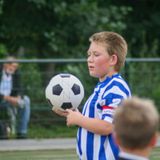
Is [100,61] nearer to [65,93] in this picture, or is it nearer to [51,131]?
[65,93]

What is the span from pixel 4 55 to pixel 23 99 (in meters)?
4.47

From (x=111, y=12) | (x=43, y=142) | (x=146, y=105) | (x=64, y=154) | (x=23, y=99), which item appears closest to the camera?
(x=146, y=105)

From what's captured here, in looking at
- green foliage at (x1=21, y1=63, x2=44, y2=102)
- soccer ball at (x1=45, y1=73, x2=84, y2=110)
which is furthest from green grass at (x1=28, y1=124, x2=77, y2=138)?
soccer ball at (x1=45, y1=73, x2=84, y2=110)

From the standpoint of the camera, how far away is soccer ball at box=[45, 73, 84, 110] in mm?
6195

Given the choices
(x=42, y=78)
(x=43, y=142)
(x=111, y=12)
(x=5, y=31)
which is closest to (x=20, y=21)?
(x=5, y=31)

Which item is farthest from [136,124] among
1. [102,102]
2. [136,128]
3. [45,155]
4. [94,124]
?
[45,155]

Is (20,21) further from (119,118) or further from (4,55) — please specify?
(119,118)

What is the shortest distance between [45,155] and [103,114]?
15.6 ft

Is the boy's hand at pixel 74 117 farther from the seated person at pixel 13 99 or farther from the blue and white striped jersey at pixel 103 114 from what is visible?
the seated person at pixel 13 99

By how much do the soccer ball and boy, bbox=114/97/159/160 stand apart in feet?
7.06

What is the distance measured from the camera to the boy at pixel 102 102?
574 centimetres

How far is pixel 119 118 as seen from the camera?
13.0 feet

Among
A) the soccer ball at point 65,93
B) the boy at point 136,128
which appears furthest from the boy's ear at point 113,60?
the boy at point 136,128

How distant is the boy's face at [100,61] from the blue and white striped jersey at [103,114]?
7 cm
